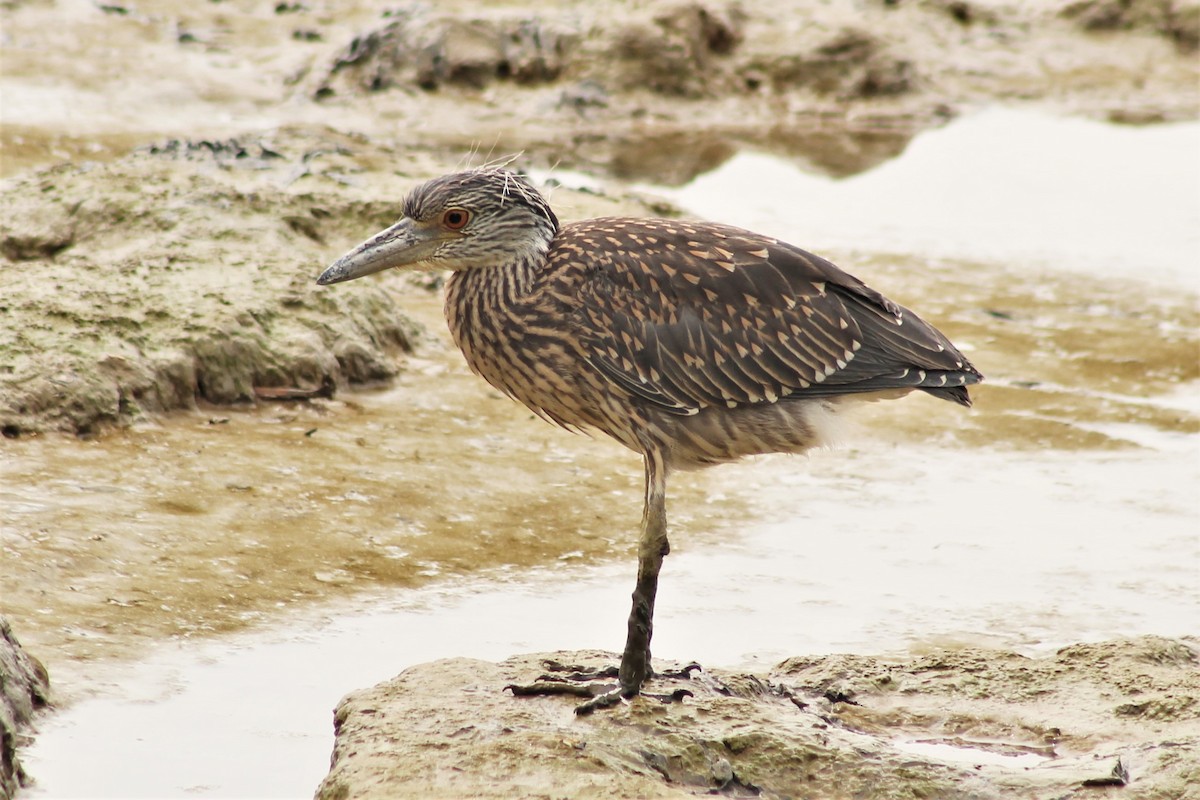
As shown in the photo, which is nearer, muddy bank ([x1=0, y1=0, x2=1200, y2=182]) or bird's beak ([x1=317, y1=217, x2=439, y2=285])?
bird's beak ([x1=317, y1=217, x2=439, y2=285])

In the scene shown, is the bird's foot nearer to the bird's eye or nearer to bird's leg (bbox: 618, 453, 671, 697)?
bird's leg (bbox: 618, 453, 671, 697)

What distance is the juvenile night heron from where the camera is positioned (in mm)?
5121

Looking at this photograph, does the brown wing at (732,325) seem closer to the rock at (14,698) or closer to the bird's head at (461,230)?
the bird's head at (461,230)

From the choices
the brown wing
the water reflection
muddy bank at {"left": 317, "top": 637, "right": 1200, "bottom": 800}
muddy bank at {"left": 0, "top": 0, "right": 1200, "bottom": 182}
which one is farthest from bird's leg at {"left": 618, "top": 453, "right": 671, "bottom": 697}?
muddy bank at {"left": 0, "top": 0, "right": 1200, "bottom": 182}

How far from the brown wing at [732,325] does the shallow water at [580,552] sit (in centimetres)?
116

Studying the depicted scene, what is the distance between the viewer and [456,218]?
5.32m

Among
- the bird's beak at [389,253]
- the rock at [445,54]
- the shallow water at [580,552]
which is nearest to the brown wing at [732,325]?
the bird's beak at [389,253]

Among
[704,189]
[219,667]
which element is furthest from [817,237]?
[219,667]

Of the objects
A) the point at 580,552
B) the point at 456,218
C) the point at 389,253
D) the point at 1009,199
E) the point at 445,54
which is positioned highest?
the point at 445,54

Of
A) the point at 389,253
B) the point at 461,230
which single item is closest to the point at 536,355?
the point at 461,230

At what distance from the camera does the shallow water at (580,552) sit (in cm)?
498

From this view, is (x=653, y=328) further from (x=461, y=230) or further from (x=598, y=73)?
(x=598, y=73)

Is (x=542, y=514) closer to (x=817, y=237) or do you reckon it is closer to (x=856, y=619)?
(x=856, y=619)

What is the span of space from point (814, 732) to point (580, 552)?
215cm
